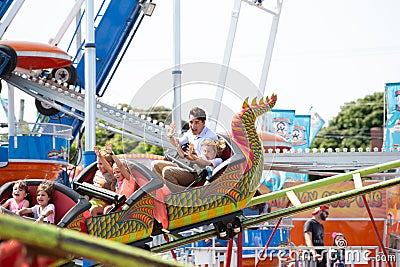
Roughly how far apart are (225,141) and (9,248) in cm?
427

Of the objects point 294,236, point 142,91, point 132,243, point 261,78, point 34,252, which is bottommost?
point 34,252

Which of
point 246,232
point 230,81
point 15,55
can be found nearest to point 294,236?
point 246,232

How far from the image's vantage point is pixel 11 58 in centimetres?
1175

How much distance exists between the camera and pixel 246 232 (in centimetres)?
970

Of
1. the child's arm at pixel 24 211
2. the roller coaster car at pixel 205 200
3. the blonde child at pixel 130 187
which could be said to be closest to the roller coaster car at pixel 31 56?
the blonde child at pixel 130 187

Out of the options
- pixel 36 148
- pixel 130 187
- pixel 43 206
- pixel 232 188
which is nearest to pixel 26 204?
pixel 43 206

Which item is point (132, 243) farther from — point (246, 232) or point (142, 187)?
point (246, 232)

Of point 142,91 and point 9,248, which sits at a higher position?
point 142,91

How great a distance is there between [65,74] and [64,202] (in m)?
8.62

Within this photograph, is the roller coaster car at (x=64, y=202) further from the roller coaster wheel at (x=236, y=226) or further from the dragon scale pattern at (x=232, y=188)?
the roller coaster wheel at (x=236, y=226)

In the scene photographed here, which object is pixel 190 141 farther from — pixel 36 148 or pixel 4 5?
pixel 4 5

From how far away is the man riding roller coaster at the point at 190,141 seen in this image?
536 centimetres

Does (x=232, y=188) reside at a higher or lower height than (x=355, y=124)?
lower

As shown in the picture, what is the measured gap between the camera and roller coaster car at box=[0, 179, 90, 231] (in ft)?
16.8
